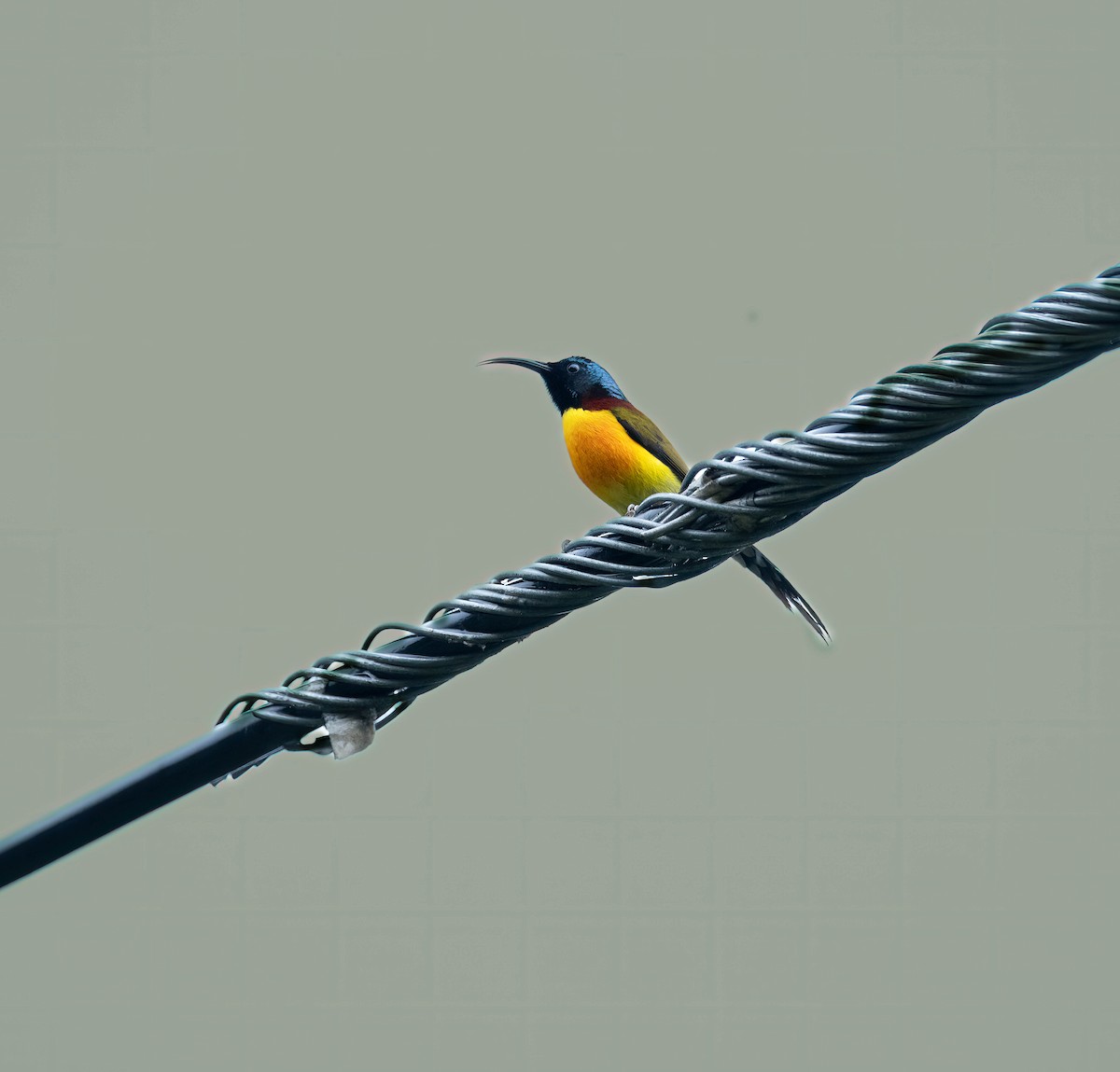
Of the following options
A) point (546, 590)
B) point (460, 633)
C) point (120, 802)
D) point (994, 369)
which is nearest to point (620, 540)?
point (546, 590)

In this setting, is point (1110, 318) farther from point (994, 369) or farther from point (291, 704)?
point (291, 704)

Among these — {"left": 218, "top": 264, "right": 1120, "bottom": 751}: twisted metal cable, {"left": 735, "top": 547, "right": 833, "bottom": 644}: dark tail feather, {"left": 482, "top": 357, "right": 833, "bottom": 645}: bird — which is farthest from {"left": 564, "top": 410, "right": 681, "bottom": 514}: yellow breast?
{"left": 218, "top": 264, "right": 1120, "bottom": 751}: twisted metal cable

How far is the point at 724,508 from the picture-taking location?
287 cm

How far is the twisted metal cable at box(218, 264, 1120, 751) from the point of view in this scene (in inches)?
105

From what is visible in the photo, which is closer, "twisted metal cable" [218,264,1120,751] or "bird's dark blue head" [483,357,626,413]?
"twisted metal cable" [218,264,1120,751]

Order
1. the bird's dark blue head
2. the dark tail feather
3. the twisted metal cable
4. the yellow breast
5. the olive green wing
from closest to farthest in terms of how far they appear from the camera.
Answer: the twisted metal cable, the dark tail feather, the yellow breast, the olive green wing, the bird's dark blue head

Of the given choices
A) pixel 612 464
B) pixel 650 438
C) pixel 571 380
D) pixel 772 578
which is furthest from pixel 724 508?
pixel 571 380

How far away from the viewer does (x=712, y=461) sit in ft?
9.45

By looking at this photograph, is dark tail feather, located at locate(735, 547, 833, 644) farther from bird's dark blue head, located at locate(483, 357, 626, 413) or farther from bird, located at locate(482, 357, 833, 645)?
bird's dark blue head, located at locate(483, 357, 626, 413)

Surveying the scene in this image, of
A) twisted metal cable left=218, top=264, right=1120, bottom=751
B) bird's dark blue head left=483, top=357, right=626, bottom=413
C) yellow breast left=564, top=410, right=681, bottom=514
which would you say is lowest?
twisted metal cable left=218, top=264, right=1120, bottom=751

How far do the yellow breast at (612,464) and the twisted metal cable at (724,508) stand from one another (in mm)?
3729

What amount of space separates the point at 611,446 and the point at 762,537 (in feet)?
13.3

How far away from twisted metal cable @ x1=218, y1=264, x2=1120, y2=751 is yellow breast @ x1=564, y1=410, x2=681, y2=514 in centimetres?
373

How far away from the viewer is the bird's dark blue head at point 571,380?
25.1ft
